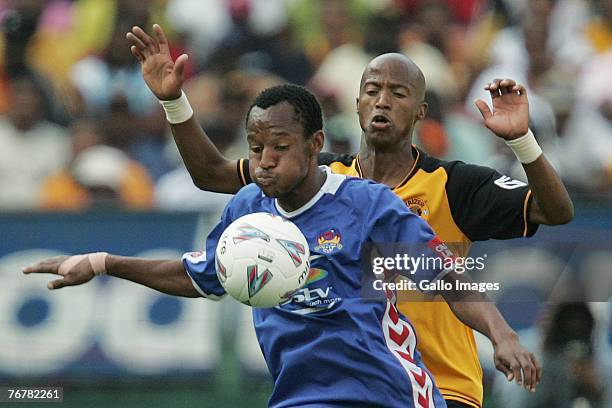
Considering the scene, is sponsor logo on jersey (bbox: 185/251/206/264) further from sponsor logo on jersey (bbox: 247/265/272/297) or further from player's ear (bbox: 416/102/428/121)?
player's ear (bbox: 416/102/428/121)

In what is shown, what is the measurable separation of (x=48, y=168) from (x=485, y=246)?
178 inches

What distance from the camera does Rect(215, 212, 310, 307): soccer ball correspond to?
525cm

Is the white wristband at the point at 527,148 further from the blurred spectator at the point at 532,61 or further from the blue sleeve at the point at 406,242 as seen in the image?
the blurred spectator at the point at 532,61

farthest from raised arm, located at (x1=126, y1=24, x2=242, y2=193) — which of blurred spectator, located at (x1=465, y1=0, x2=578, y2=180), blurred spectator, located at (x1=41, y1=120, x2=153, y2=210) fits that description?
blurred spectator, located at (x1=465, y1=0, x2=578, y2=180)

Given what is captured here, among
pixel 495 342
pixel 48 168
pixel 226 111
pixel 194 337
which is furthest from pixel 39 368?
pixel 495 342

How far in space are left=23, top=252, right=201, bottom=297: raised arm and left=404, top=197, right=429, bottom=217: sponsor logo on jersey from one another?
1.25m

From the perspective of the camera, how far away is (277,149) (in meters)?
5.46

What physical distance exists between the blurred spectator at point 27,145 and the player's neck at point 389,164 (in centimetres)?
541

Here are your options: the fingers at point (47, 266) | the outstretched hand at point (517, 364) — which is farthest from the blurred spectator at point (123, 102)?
the outstretched hand at point (517, 364)

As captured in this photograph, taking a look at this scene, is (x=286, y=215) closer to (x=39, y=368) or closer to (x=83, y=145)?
(x=39, y=368)

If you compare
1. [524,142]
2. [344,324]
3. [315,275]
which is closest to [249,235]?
[315,275]

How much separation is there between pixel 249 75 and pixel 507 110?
260 inches

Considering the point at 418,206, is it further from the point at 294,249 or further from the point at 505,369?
the point at 505,369

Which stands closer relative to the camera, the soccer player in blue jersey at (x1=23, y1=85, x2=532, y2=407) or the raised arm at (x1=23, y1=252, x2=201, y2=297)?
the soccer player in blue jersey at (x1=23, y1=85, x2=532, y2=407)
